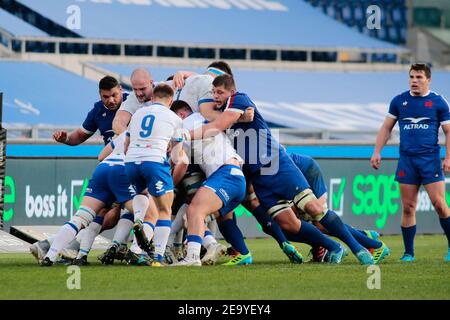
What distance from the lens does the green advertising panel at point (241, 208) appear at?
649 inches

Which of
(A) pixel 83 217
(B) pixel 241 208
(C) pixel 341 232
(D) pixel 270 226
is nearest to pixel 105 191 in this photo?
(A) pixel 83 217

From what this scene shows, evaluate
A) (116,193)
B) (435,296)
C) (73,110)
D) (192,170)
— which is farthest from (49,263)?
(73,110)

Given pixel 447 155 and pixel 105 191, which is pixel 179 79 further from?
pixel 447 155

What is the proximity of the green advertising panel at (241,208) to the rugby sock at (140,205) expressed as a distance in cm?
519

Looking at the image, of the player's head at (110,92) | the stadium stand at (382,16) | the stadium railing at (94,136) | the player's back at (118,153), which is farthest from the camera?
the stadium stand at (382,16)

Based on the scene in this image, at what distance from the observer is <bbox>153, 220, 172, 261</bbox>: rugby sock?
11.2 m

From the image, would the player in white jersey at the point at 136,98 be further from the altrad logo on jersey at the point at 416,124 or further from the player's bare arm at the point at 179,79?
the altrad logo on jersey at the point at 416,124

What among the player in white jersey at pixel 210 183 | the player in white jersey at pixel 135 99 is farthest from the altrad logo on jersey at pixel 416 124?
the player in white jersey at pixel 135 99

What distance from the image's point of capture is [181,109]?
39.4ft

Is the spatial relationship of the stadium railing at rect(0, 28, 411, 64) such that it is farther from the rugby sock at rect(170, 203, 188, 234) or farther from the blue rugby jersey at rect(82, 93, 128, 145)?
the rugby sock at rect(170, 203, 188, 234)

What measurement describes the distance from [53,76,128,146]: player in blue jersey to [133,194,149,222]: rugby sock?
1453 millimetres

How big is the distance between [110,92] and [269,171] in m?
1.90

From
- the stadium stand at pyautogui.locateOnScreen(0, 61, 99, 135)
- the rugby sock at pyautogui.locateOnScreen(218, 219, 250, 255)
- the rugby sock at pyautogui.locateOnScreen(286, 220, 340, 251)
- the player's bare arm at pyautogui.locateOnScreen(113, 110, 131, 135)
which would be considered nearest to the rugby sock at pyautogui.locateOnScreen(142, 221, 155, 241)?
the rugby sock at pyautogui.locateOnScreen(218, 219, 250, 255)

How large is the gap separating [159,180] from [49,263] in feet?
4.40
